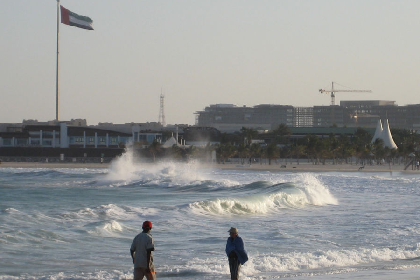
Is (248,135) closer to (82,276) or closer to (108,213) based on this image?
(108,213)

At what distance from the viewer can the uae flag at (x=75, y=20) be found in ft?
293

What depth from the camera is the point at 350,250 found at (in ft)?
62.1

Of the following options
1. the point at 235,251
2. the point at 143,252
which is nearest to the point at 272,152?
the point at 235,251

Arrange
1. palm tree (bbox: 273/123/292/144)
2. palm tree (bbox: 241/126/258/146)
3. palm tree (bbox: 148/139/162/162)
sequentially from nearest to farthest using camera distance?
palm tree (bbox: 148/139/162/162) → palm tree (bbox: 241/126/258/146) → palm tree (bbox: 273/123/292/144)

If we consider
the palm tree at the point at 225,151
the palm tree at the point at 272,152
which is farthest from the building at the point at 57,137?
the palm tree at the point at 272,152

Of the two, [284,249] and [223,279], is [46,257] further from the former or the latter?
[284,249]

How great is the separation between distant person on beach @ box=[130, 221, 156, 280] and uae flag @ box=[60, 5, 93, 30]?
261ft

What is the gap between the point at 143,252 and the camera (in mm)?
12016

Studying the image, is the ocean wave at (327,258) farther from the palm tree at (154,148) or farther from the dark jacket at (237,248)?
the palm tree at (154,148)

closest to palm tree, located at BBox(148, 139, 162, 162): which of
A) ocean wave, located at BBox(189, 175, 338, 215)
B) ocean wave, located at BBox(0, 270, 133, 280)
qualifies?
ocean wave, located at BBox(189, 175, 338, 215)

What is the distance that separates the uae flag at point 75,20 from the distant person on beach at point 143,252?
261 feet

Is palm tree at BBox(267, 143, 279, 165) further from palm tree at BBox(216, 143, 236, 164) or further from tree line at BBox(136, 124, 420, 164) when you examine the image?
palm tree at BBox(216, 143, 236, 164)

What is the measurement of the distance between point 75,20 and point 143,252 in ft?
266

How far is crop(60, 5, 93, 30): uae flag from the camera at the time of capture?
293 ft
